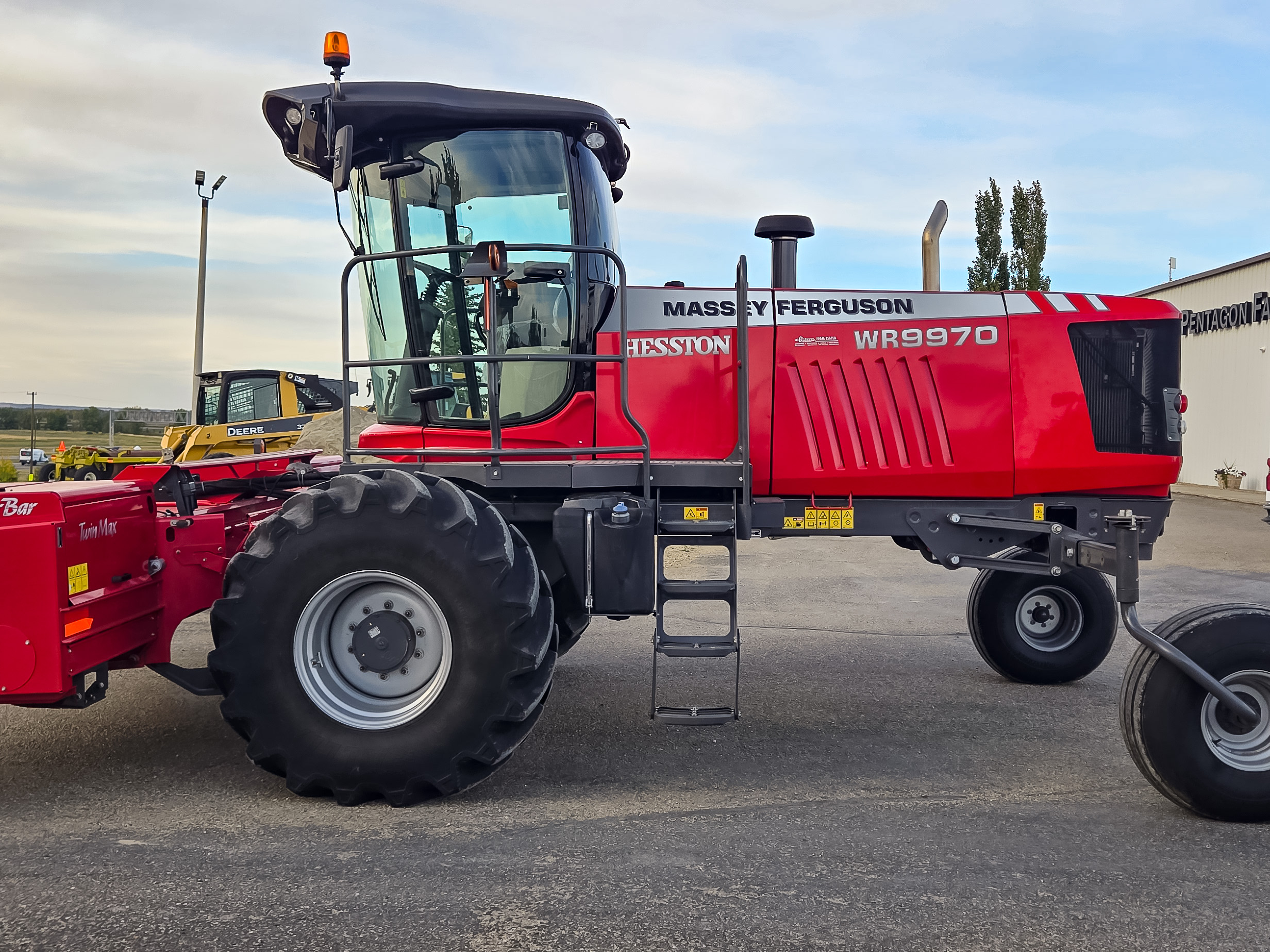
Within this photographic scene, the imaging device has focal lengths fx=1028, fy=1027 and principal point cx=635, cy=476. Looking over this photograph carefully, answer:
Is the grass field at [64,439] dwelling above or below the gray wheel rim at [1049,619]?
above

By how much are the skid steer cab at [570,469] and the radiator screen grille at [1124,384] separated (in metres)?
0.02

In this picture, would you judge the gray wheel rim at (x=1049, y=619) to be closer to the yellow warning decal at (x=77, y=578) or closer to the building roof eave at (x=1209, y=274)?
the yellow warning decal at (x=77, y=578)

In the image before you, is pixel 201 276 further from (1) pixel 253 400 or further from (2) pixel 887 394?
(2) pixel 887 394

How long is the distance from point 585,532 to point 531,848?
155 cm

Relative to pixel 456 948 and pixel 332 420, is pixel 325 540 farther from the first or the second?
pixel 332 420

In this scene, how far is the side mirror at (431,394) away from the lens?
523 centimetres

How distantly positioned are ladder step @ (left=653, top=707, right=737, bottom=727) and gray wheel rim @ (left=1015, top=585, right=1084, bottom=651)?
109 inches

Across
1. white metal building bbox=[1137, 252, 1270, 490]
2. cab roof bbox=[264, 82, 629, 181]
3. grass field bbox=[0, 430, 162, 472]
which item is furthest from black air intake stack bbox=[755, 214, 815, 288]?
white metal building bbox=[1137, 252, 1270, 490]

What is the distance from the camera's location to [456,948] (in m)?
3.04

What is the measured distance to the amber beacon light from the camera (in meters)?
4.72

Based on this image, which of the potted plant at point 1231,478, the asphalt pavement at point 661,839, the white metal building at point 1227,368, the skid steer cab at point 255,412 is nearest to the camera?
the asphalt pavement at point 661,839

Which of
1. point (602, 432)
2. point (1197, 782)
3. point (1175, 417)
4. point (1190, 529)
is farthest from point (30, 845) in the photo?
point (1190, 529)

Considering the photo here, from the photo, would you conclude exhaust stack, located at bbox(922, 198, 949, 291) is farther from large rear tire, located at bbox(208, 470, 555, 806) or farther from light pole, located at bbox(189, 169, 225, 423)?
light pole, located at bbox(189, 169, 225, 423)

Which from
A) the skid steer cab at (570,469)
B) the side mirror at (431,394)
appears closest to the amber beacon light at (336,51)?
the skid steer cab at (570,469)
